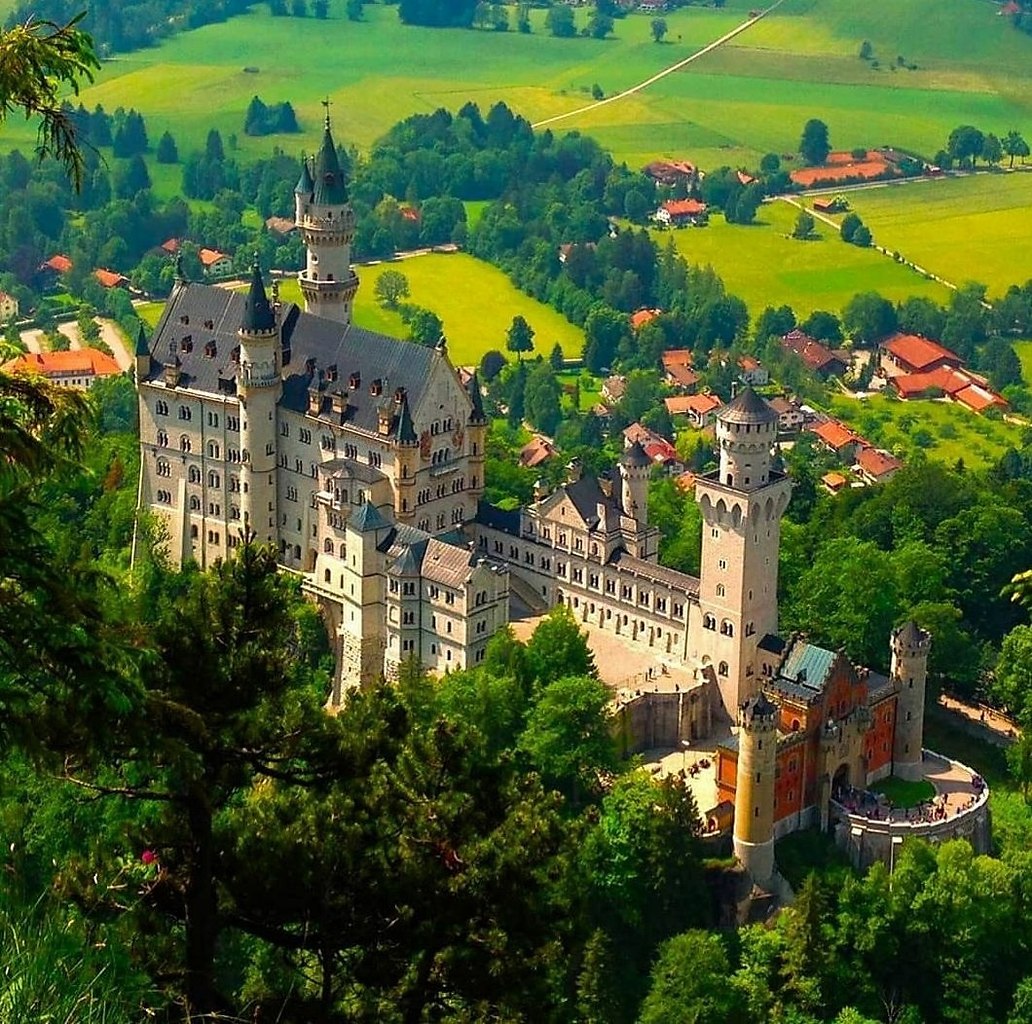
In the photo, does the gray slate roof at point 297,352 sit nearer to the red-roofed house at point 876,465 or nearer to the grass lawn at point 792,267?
the red-roofed house at point 876,465

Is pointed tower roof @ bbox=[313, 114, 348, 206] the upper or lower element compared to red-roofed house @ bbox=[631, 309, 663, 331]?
upper

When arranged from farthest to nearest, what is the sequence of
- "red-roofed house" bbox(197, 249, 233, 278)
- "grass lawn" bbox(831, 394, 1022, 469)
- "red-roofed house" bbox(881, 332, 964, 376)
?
"red-roofed house" bbox(197, 249, 233, 278) → "red-roofed house" bbox(881, 332, 964, 376) → "grass lawn" bbox(831, 394, 1022, 469)

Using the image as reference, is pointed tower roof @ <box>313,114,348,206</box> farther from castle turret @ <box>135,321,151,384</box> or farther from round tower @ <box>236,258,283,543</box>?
castle turret @ <box>135,321,151,384</box>

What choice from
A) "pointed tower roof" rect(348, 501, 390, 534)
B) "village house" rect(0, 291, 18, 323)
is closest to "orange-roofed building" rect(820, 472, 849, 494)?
Answer: "pointed tower roof" rect(348, 501, 390, 534)

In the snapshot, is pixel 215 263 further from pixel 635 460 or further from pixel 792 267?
pixel 635 460

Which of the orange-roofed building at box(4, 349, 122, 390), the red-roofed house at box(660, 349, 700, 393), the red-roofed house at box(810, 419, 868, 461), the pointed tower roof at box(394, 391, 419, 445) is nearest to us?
the pointed tower roof at box(394, 391, 419, 445)

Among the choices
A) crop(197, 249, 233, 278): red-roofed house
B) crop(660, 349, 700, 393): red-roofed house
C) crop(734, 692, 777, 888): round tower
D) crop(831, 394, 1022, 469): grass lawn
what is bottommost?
crop(831, 394, 1022, 469): grass lawn

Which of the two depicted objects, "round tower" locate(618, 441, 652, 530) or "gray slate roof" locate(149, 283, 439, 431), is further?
"gray slate roof" locate(149, 283, 439, 431)

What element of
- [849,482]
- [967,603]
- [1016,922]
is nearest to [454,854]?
[1016,922]
